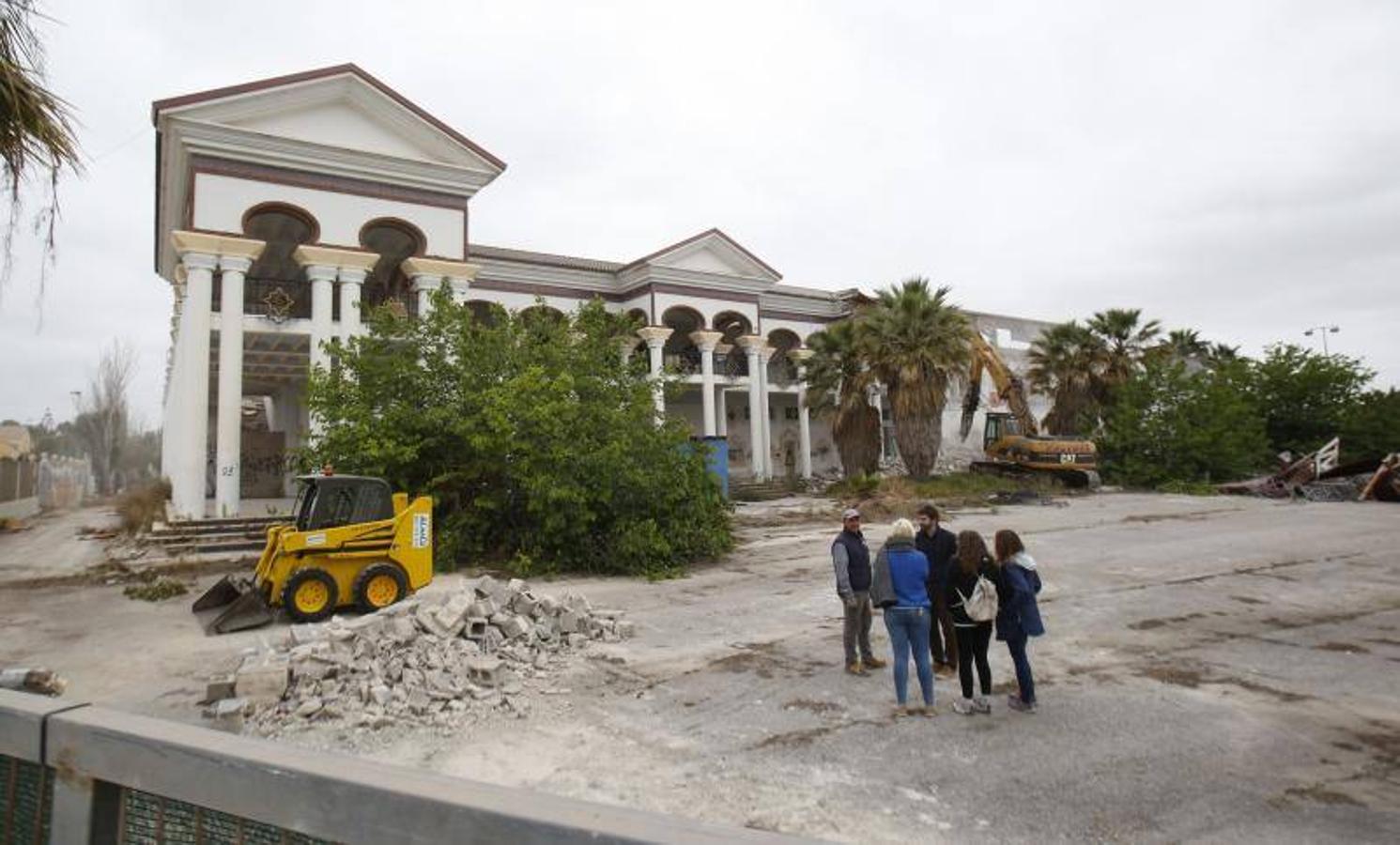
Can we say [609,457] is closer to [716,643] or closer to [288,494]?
[716,643]

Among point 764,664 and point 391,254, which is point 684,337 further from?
point 764,664

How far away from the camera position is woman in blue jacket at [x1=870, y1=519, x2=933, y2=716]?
5.95m

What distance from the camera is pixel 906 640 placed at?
6.07m

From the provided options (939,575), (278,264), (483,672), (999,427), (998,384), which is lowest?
(483,672)

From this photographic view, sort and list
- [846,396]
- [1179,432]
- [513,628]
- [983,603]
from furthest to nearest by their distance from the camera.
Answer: [1179,432], [846,396], [513,628], [983,603]

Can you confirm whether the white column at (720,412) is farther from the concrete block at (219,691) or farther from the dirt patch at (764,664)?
the concrete block at (219,691)

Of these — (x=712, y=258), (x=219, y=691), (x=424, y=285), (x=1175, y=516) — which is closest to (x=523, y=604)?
(x=219, y=691)

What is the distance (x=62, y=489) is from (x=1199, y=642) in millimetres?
54785

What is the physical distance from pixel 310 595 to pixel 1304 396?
37.9 metres

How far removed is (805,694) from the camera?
21.4 feet

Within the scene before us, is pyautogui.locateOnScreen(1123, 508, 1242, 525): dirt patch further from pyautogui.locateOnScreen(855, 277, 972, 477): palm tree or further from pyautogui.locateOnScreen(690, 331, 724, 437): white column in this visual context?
pyautogui.locateOnScreen(690, 331, 724, 437): white column

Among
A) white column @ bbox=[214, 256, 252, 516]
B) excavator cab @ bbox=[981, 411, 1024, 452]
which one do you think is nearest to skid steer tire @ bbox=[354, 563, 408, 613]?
white column @ bbox=[214, 256, 252, 516]

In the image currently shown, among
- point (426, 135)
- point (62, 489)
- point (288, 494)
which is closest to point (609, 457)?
point (426, 135)

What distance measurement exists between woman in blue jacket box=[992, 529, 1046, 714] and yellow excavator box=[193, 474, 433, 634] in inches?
299
